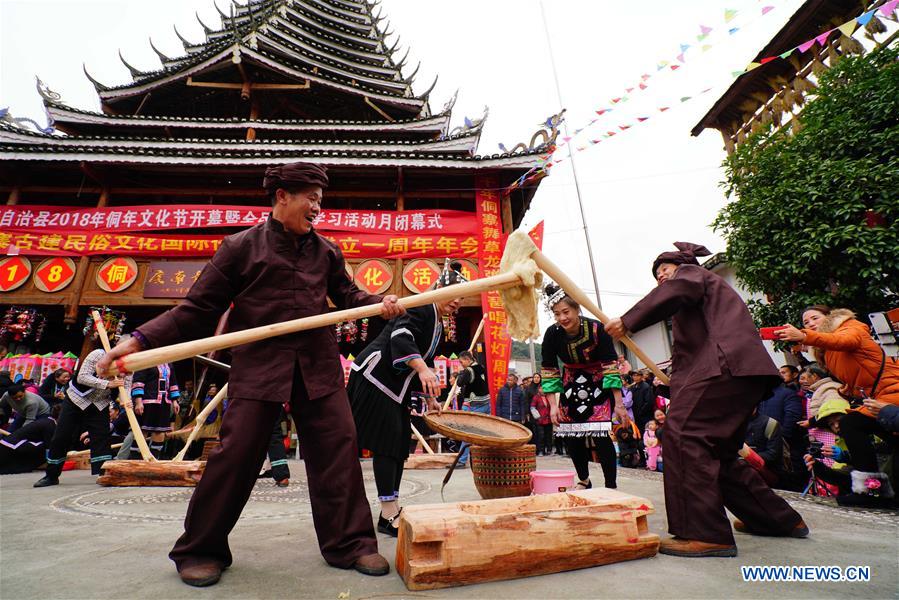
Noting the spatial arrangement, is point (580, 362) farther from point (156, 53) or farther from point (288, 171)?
point (156, 53)

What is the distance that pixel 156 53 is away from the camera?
16.8 meters

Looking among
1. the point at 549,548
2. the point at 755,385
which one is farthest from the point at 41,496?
the point at 755,385

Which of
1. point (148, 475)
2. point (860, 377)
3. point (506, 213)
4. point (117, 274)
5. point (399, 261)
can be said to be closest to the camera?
point (860, 377)

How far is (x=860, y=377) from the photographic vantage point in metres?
3.65

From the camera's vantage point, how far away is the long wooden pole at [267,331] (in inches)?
73.6

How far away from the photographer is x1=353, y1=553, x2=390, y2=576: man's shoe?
2004 millimetres

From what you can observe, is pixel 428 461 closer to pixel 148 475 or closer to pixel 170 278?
pixel 148 475

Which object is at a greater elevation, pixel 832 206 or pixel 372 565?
pixel 832 206

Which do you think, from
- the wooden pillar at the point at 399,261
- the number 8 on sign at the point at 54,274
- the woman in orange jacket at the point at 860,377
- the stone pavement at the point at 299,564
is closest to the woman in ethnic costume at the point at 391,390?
the stone pavement at the point at 299,564

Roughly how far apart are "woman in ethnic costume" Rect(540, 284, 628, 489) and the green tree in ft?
14.1

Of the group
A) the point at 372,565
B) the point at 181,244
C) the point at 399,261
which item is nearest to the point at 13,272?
the point at 181,244

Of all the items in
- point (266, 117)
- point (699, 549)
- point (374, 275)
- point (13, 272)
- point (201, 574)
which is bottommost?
point (699, 549)

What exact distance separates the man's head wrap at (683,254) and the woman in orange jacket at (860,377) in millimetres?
1362

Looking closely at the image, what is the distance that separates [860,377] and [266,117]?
15863 millimetres
